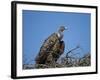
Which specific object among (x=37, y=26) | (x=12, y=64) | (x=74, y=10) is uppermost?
(x=74, y=10)

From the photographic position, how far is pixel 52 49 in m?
1.68

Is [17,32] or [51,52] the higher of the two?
[17,32]

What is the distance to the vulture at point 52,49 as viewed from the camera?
1.64 metres

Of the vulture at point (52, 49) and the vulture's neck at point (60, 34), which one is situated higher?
the vulture's neck at point (60, 34)

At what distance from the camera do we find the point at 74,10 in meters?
1.73

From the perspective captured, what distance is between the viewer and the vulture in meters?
1.64

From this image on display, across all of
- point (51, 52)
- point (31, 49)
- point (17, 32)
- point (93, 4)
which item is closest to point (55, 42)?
point (51, 52)

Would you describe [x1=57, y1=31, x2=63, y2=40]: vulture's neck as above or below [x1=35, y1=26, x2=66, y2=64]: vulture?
above

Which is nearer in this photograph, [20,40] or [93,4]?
[20,40]

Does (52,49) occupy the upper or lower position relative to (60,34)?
lower
